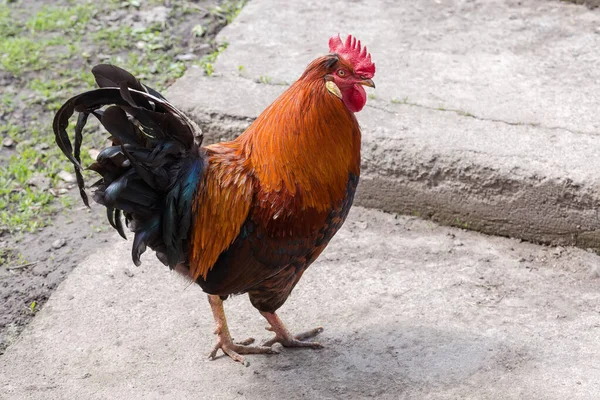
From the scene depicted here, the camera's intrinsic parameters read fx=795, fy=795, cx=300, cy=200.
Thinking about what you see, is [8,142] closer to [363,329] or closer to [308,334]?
[308,334]

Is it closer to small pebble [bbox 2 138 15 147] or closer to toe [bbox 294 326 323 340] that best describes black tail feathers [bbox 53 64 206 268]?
toe [bbox 294 326 323 340]

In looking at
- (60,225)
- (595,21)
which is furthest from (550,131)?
(60,225)

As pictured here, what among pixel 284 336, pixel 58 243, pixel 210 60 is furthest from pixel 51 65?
pixel 284 336

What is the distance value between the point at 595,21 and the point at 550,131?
5.76 ft

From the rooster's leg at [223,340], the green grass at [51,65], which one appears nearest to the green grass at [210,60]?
the green grass at [51,65]

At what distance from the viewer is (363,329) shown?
426 cm

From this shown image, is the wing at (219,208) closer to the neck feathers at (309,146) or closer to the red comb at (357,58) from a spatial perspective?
the neck feathers at (309,146)

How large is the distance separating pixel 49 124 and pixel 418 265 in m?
3.08

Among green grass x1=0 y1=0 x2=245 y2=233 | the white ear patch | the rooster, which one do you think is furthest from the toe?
green grass x1=0 y1=0 x2=245 y2=233

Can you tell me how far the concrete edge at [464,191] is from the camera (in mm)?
4723

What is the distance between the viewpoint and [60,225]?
206 inches

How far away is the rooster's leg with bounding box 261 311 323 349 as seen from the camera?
4152 millimetres

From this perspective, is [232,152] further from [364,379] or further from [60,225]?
[60,225]

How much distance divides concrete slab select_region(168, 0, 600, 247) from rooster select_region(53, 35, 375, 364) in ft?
4.23
